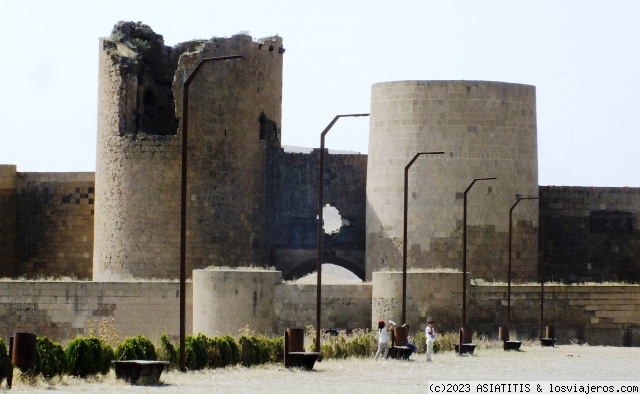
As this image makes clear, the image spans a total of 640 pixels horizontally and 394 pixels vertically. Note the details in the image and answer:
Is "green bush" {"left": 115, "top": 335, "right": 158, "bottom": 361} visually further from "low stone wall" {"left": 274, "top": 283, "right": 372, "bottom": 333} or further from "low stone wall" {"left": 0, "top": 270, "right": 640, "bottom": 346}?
"low stone wall" {"left": 274, "top": 283, "right": 372, "bottom": 333}

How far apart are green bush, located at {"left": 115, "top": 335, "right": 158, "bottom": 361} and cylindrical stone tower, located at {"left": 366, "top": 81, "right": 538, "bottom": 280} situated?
23.0m

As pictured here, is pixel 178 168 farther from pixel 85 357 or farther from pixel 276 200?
pixel 85 357

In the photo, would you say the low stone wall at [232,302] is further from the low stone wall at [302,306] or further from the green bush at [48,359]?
the green bush at [48,359]

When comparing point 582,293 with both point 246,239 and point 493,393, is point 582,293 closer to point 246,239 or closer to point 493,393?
point 246,239

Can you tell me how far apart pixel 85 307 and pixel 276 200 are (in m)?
9.47

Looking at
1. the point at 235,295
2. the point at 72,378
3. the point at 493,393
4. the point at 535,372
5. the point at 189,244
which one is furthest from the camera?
the point at 189,244

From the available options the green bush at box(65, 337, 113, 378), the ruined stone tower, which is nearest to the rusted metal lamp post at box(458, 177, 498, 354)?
the ruined stone tower

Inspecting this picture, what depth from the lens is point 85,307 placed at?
53.3 meters

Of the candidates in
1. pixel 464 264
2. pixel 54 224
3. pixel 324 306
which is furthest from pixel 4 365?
pixel 54 224

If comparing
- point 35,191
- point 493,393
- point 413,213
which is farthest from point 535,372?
point 35,191

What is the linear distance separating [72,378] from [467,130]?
2713 cm

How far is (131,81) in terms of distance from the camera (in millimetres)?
57125

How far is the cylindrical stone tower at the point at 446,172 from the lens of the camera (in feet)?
187

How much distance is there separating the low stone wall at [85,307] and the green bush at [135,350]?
1794cm
